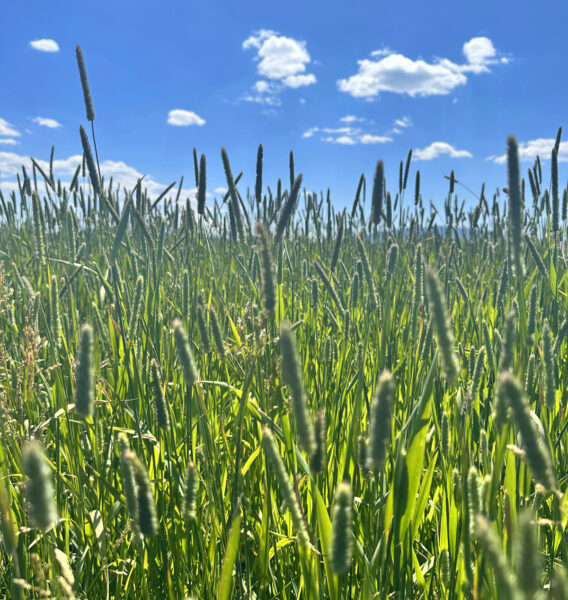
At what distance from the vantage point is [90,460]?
1537 mm

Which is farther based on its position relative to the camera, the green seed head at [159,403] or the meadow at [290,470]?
the green seed head at [159,403]

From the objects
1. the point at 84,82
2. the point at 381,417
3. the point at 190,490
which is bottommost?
the point at 190,490

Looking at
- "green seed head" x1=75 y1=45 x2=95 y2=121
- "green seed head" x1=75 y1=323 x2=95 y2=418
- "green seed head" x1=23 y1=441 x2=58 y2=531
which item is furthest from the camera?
"green seed head" x1=75 y1=45 x2=95 y2=121

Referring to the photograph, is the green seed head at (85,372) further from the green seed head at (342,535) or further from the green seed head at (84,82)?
the green seed head at (84,82)

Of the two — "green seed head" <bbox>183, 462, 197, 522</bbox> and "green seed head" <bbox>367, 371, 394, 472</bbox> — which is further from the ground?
"green seed head" <bbox>367, 371, 394, 472</bbox>

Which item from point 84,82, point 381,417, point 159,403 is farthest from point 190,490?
point 84,82

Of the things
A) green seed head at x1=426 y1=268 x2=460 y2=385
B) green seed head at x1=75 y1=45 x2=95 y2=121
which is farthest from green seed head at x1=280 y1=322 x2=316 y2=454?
green seed head at x1=75 y1=45 x2=95 y2=121

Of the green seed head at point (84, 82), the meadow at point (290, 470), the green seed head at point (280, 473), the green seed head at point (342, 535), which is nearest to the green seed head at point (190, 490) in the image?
the meadow at point (290, 470)

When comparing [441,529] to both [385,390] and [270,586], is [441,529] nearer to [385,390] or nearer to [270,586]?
[270,586]

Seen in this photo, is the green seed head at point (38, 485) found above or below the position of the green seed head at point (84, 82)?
below

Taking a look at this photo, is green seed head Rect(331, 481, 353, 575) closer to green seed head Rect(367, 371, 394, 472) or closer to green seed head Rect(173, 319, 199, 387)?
green seed head Rect(367, 371, 394, 472)

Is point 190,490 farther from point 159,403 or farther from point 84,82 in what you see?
point 84,82

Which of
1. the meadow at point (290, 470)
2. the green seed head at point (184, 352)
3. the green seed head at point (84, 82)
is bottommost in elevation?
the meadow at point (290, 470)

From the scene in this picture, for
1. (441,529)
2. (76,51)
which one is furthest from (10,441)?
(76,51)
